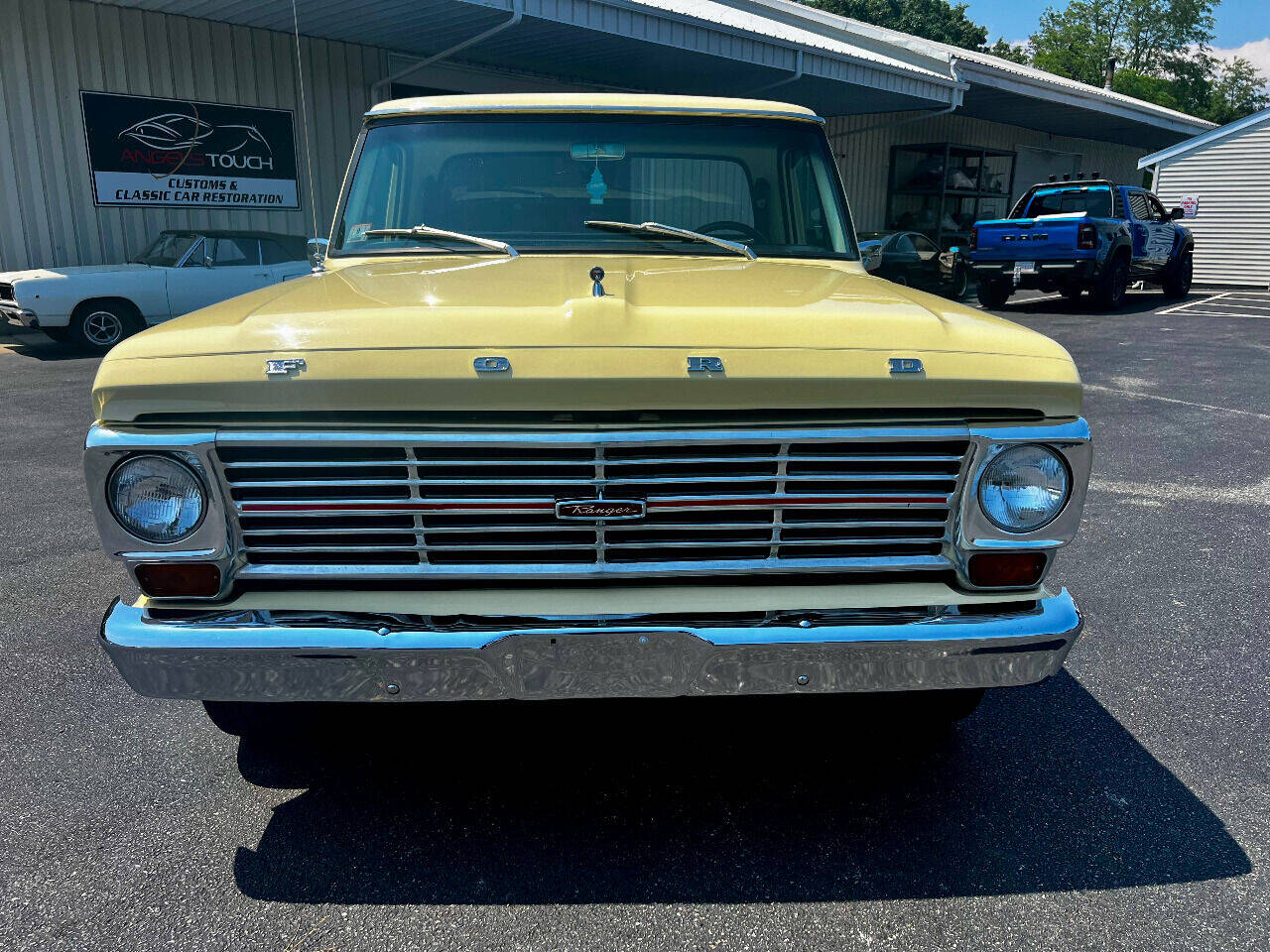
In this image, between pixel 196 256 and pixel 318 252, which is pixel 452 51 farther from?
pixel 318 252

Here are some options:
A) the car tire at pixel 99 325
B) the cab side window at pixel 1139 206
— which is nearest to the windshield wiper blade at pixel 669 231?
the car tire at pixel 99 325

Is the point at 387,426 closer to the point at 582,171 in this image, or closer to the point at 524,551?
the point at 524,551

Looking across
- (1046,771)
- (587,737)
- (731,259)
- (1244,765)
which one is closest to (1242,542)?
(1244,765)

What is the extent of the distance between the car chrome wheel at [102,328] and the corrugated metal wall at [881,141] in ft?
46.0

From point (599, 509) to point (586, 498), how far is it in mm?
38

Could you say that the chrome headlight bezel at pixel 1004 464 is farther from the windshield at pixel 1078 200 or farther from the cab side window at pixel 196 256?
the windshield at pixel 1078 200

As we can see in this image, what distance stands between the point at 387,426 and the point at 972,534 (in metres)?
1.29

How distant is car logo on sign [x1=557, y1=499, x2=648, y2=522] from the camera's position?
6.75 feet

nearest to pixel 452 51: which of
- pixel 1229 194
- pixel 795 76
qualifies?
pixel 795 76

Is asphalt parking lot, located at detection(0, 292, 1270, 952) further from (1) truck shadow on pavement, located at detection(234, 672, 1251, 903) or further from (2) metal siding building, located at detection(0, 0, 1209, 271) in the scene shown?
(2) metal siding building, located at detection(0, 0, 1209, 271)

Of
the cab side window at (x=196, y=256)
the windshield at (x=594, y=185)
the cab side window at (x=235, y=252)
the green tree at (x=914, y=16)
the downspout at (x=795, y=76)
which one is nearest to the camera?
the windshield at (x=594, y=185)

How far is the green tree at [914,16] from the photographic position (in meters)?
55.5

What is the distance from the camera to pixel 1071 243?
1392cm

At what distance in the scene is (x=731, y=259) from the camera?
3.12 meters
